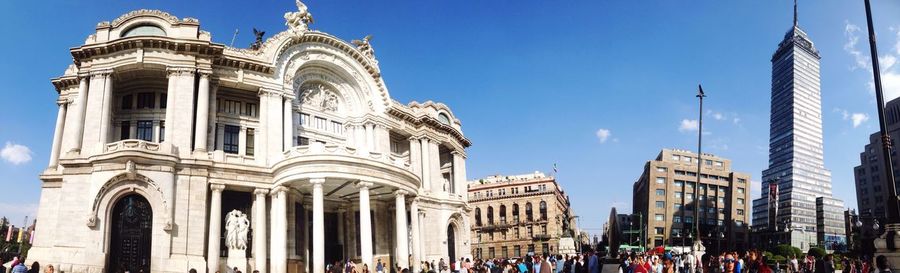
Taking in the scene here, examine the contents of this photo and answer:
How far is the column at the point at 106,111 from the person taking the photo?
29309mm

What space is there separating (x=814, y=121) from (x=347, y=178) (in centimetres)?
17646

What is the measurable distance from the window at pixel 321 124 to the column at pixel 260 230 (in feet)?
23.4

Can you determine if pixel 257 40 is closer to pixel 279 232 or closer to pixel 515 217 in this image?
pixel 279 232

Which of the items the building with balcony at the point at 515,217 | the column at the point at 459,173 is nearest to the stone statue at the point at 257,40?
the column at the point at 459,173

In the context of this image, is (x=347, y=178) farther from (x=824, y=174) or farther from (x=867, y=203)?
(x=824, y=174)

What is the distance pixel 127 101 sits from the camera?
33.0 metres

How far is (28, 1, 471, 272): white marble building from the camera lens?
27.8 metres

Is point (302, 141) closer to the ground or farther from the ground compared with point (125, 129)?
closer to the ground

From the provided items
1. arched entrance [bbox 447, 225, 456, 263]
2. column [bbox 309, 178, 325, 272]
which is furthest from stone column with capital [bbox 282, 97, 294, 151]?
arched entrance [bbox 447, 225, 456, 263]

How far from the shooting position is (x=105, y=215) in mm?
27359

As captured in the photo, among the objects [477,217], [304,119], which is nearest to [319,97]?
[304,119]

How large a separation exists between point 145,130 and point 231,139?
441 centimetres

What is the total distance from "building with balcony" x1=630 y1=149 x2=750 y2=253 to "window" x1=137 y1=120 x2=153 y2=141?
8700 cm

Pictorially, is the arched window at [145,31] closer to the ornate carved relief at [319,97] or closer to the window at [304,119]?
the ornate carved relief at [319,97]
